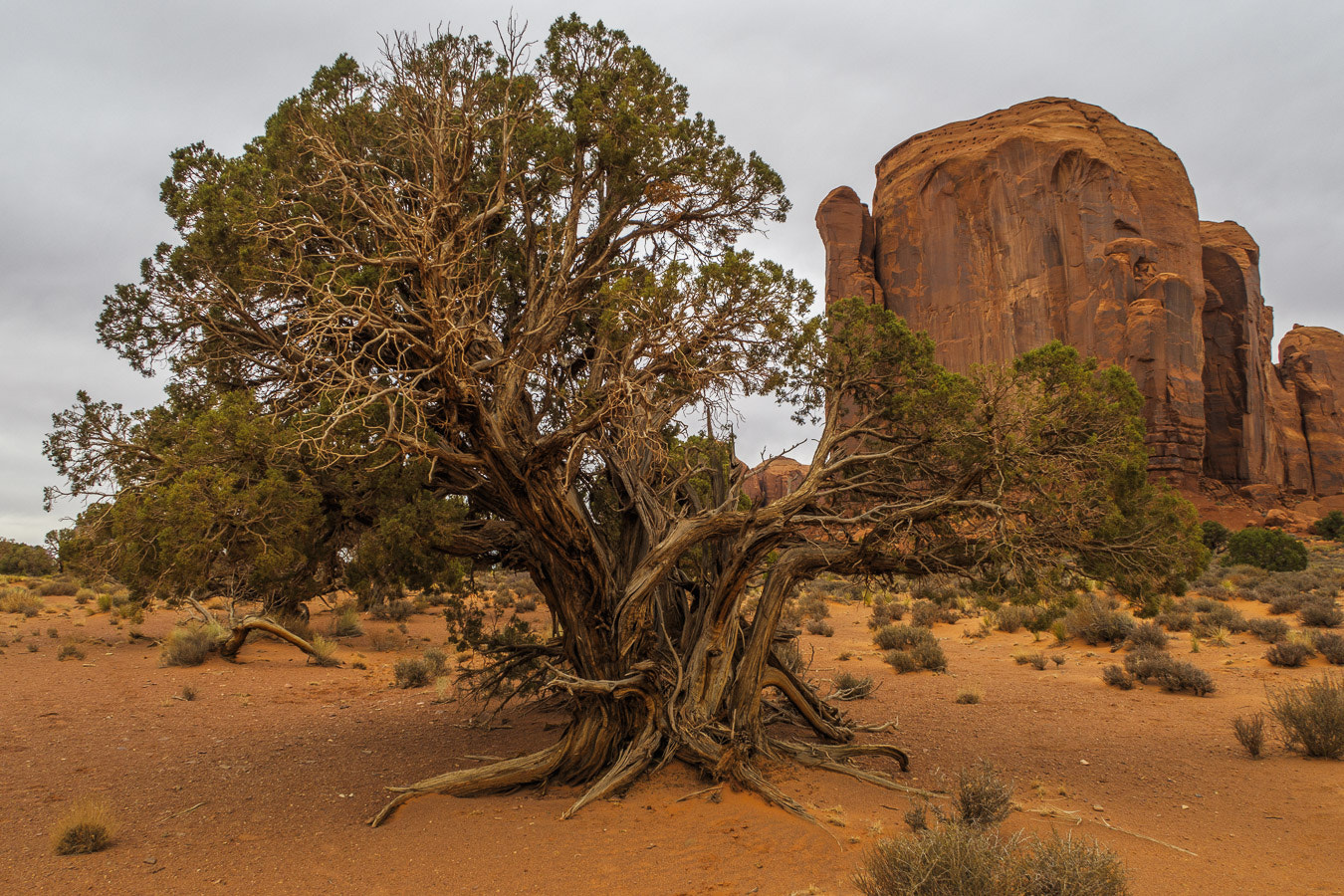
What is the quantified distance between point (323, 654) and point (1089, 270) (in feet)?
176

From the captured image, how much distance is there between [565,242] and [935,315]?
5436 cm

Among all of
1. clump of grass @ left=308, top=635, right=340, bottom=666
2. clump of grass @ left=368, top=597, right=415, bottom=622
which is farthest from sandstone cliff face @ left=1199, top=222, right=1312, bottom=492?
clump of grass @ left=308, top=635, right=340, bottom=666

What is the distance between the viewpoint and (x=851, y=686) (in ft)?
42.9

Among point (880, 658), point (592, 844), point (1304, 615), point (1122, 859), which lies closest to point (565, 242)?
point (592, 844)

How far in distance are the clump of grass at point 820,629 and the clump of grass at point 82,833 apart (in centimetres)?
1719

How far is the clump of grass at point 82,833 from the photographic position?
18.7 ft

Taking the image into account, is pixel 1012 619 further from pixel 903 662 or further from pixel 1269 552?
pixel 1269 552

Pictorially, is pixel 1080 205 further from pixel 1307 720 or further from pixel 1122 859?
pixel 1122 859

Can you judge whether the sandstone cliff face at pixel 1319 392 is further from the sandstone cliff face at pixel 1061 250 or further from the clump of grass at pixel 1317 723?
the clump of grass at pixel 1317 723

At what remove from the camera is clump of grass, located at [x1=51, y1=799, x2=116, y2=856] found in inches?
225

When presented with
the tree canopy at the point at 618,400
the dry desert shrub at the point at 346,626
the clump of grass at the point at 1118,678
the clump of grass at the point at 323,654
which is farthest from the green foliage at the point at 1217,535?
the clump of grass at the point at 323,654

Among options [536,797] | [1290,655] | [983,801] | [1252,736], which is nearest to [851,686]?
[1252,736]

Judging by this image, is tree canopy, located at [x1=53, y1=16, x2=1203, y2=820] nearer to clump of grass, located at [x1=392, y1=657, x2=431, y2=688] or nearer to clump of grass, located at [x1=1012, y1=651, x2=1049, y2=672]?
clump of grass, located at [x1=392, y1=657, x2=431, y2=688]

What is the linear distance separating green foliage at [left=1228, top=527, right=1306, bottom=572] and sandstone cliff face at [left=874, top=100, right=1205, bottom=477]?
47.5 ft
